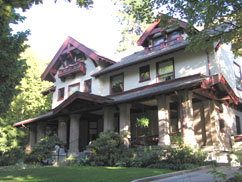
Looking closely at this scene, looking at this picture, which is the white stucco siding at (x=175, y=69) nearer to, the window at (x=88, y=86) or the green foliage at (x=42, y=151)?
the window at (x=88, y=86)

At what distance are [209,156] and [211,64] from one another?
19.5 feet

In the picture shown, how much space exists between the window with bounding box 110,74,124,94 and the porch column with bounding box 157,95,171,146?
20.0 ft

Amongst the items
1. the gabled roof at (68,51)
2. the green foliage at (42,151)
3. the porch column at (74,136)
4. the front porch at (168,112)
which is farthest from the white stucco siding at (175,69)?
the green foliage at (42,151)

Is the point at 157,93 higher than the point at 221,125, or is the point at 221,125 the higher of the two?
the point at 157,93

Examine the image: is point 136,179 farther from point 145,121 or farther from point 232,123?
point 232,123

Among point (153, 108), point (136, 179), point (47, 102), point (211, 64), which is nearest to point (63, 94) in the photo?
point (153, 108)

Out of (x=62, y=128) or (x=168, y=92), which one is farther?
(x=62, y=128)

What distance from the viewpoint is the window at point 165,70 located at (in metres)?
18.8

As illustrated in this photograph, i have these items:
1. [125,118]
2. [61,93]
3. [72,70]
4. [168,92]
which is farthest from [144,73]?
[61,93]

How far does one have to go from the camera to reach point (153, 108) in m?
20.3

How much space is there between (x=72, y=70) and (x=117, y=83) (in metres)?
5.10

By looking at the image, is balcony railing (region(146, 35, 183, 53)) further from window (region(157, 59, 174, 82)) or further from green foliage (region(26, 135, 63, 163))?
green foliage (region(26, 135, 63, 163))

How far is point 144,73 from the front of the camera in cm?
2041

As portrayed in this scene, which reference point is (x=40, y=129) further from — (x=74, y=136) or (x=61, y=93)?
(x=74, y=136)
